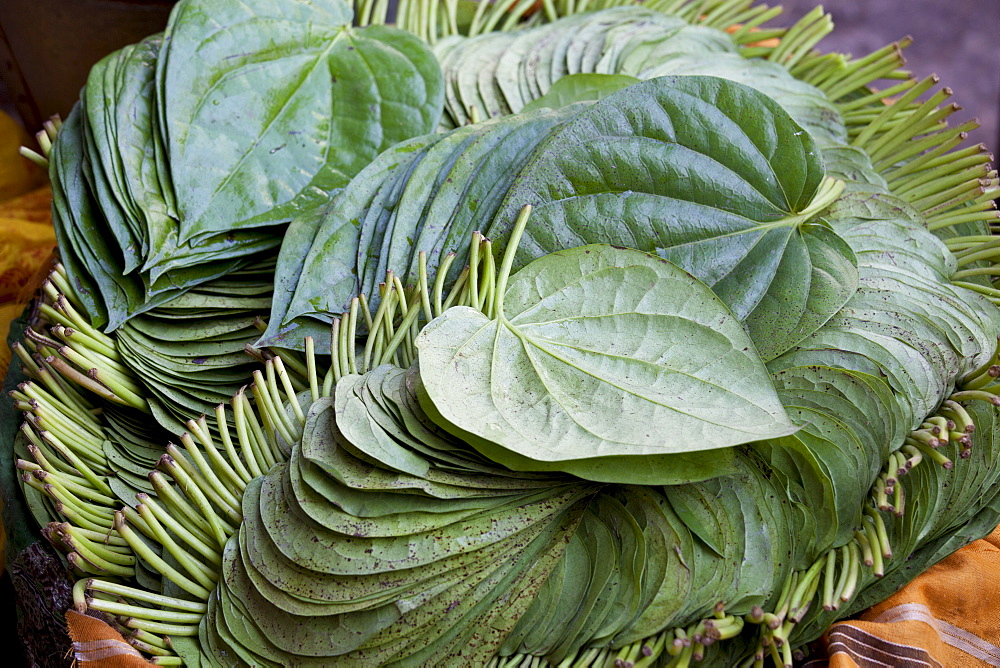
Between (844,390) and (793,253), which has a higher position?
(793,253)

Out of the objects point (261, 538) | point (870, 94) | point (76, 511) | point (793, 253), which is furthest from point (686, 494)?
point (870, 94)

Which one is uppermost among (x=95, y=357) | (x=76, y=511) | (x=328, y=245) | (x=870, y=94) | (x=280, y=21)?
(x=280, y=21)

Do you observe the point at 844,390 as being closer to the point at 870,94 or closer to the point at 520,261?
the point at 520,261

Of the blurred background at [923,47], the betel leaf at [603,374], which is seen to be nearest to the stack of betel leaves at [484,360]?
the betel leaf at [603,374]

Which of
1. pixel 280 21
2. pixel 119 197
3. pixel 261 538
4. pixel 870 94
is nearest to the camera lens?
pixel 261 538

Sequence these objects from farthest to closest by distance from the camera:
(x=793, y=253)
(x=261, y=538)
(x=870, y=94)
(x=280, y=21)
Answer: (x=870, y=94) → (x=280, y=21) → (x=793, y=253) → (x=261, y=538)

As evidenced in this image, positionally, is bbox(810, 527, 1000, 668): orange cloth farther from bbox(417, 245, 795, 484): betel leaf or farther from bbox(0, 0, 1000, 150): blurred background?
bbox(0, 0, 1000, 150): blurred background
